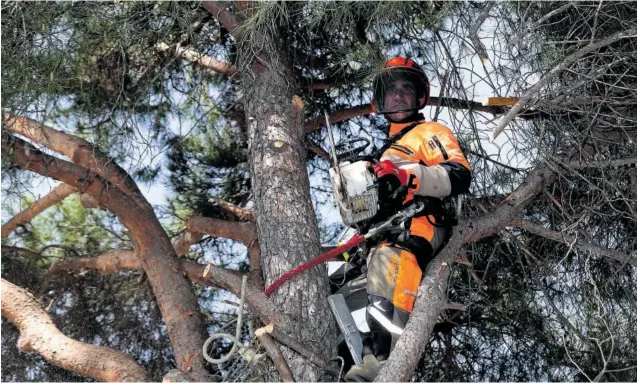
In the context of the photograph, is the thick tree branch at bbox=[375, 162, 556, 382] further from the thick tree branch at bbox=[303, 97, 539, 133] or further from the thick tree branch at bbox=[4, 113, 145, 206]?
the thick tree branch at bbox=[4, 113, 145, 206]

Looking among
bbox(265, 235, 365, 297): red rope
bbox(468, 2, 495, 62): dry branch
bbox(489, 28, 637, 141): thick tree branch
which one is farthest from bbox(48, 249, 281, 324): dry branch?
bbox(489, 28, 637, 141): thick tree branch

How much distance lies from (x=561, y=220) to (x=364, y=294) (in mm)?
→ 1355

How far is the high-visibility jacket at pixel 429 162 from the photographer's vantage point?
508 cm

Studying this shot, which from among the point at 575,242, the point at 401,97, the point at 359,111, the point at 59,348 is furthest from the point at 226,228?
the point at 575,242

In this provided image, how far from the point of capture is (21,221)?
727cm

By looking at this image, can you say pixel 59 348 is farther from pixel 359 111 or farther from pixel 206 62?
pixel 359 111

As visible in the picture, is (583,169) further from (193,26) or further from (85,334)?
(85,334)

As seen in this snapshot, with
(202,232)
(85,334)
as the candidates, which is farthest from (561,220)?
(85,334)

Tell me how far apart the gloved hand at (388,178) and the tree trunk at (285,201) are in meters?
0.49

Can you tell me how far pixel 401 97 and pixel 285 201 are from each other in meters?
0.86

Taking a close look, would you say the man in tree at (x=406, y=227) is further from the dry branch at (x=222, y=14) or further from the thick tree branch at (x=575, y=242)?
the dry branch at (x=222, y=14)

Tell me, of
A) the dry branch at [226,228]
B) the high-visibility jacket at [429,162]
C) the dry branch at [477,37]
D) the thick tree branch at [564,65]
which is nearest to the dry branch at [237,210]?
the dry branch at [226,228]

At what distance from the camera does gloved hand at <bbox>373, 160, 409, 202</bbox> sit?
16.4 ft

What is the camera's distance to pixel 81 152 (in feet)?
21.1
